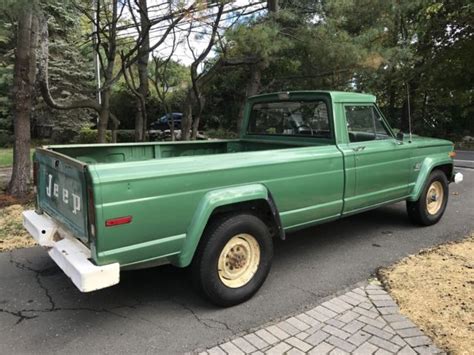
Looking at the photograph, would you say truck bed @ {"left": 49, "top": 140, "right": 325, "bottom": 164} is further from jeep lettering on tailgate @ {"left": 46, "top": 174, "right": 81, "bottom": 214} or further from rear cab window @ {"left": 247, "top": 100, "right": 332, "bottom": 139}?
jeep lettering on tailgate @ {"left": 46, "top": 174, "right": 81, "bottom": 214}

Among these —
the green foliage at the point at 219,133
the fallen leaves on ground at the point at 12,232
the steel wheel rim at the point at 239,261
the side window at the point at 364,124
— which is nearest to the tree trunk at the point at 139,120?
the fallen leaves on ground at the point at 12,232

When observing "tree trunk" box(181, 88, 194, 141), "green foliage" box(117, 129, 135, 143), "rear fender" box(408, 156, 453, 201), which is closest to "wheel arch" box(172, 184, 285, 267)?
"rear fender" box(408, 156, 453, 201)

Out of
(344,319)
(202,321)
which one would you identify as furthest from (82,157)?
(344,319)

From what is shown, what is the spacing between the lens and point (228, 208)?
3.36 metres

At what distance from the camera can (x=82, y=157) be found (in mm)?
4398

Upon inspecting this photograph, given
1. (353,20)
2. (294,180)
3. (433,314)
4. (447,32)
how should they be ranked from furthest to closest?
1. (447,32)
2. (353,20)
3. (294,180)
4. (433,314)

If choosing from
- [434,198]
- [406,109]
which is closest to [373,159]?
[434,198]

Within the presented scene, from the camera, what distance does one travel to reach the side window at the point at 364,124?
4578 mm

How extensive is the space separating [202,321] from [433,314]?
72.2 inches

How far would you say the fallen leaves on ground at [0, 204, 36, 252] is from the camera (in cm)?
495

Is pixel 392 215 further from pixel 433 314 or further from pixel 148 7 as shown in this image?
pixel 148 7

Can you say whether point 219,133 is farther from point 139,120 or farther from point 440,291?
point 440,291

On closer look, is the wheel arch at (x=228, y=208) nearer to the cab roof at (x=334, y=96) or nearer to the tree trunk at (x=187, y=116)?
the cab roof at (x=334, y=96)

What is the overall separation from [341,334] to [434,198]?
350 centimetres
